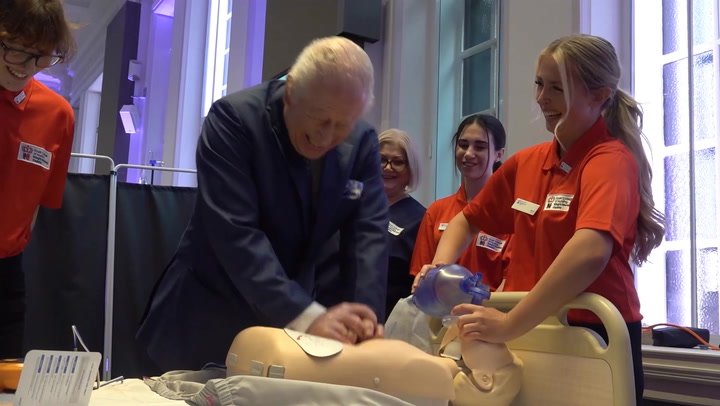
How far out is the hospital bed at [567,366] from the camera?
50.0 inches

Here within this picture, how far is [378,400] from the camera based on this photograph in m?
1.09

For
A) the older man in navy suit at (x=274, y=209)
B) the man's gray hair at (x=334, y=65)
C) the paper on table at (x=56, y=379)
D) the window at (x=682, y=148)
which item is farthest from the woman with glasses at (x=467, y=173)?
the paper on table at (x=56, y=379)

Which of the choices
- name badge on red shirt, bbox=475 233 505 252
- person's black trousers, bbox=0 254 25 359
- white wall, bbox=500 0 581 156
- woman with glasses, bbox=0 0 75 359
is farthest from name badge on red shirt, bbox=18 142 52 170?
white wall, bbox=500 0 581 156

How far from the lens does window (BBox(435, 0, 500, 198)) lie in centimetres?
370

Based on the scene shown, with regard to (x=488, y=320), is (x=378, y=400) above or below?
below

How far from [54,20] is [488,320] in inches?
49.2

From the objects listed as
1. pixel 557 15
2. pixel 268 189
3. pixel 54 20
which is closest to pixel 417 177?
pixel 557 15

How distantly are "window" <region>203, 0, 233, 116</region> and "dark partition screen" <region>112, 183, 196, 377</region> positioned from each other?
3933 millimetres

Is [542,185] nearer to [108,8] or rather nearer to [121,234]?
[121,234]

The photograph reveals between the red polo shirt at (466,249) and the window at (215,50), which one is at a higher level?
the window at (215,50)

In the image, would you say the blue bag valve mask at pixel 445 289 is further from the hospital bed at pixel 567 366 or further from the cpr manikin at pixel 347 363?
the cpr manikin at pixel 347 363

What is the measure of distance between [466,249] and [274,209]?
38.7 inches

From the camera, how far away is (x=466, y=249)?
234cm

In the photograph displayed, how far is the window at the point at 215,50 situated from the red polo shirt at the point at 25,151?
5.18 metres
